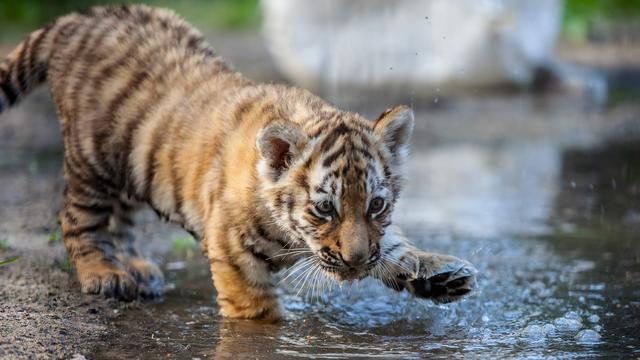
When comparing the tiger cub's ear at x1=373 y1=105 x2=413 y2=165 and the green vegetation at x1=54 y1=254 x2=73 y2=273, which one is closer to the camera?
the tiger cub's ear at x1=373 y1=105 x2=413 y2=165

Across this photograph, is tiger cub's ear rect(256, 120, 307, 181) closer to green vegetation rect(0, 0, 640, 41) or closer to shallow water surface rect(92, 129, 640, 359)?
shallow water surface rect(92, 129, 640, 359)

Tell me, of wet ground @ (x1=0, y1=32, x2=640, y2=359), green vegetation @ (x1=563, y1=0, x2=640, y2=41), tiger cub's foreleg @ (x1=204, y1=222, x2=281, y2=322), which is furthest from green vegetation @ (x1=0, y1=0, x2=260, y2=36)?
tiger cub's foreleg @ (x1=204, y1=222, x2=281, y2=322)

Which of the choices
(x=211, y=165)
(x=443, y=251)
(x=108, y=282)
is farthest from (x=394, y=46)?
(x=211, y=165)

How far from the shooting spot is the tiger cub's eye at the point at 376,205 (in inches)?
196

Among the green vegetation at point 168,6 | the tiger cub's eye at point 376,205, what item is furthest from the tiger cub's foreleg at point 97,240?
the green vegetation at point 168,6

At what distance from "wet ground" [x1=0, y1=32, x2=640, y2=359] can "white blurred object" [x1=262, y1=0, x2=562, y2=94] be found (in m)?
1.85

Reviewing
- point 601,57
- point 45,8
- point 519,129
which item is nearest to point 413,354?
point 519,129

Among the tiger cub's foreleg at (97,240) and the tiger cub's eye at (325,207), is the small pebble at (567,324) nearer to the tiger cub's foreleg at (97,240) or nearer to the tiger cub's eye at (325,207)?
the tiger cub's eye at (325,207)

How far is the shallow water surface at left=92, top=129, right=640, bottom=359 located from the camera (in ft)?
16.6

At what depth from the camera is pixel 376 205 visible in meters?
5.00

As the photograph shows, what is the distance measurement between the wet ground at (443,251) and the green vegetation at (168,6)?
613 centimetres

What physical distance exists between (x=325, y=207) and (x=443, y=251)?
2.38 meters

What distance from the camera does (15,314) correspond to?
5266 mm

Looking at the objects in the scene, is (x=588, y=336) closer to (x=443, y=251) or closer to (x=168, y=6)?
(x=443, y=251)
